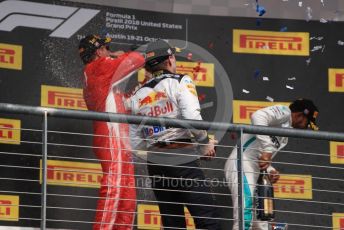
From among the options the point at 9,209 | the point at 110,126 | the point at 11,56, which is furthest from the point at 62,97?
the point at 9,209

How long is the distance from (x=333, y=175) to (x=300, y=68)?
943 millimetres

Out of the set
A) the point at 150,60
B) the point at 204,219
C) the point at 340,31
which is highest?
the point at 340,31

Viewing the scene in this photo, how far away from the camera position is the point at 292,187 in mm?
9203

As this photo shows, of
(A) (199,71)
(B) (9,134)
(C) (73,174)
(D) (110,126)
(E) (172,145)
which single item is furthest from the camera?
(A) (199,71)

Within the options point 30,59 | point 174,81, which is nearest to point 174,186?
point 174,81

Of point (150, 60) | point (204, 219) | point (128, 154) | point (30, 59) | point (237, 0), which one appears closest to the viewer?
point (204, 219)

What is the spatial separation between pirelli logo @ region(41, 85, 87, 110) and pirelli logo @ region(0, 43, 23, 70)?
27 centimetres

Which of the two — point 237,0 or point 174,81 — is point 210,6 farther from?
point 174,81

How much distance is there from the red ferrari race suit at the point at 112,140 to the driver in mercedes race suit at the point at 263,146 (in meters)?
0.80

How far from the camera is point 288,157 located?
367 inches

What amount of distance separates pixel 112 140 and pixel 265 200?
1.18 m

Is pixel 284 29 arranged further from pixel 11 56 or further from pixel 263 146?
pixel 11 56

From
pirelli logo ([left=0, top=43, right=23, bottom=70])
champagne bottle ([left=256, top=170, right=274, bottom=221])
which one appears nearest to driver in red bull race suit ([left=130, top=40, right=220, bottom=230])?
champagne bottle ([left=256, top=170, right=274, bottom=221])

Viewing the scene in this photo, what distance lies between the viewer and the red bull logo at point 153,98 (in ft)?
24.3
